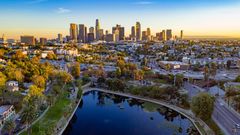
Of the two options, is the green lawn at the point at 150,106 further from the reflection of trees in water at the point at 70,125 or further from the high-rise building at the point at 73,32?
the high-rise building at the point at 73,32

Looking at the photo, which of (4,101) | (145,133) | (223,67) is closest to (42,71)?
(4,101)

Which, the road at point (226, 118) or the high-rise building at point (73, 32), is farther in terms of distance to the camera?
the high-rise building at point (73, 32)

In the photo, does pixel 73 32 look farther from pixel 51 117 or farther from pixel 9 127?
pixel 9 127

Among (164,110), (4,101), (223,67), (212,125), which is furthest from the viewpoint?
(223,67)

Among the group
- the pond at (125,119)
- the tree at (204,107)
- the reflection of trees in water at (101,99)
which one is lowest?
the pond at (125,119)

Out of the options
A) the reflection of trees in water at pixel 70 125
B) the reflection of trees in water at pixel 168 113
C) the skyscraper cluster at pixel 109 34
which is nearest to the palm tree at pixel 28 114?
the reflection of trees in water at pixel 70 125

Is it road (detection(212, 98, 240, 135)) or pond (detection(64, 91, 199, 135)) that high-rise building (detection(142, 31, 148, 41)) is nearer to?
pond (detection(64, 91, 199, 135))

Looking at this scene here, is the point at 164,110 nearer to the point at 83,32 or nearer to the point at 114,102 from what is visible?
the point at 114,102
